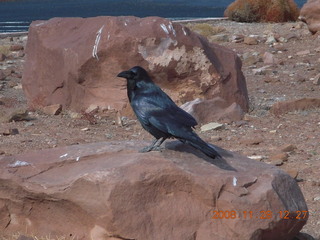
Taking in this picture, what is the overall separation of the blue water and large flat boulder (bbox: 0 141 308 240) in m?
19.6

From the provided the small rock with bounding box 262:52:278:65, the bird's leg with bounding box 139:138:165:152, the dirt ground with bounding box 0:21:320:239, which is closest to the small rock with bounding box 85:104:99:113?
the dirt ground with bounding box 0:21:320:239

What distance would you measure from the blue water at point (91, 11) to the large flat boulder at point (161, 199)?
19.6 m

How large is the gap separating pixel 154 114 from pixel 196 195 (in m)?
0.60

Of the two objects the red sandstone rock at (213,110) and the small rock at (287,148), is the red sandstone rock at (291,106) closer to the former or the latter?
the red sandstone rock at (213,110)

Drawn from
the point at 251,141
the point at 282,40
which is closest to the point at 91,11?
the point at 282,40

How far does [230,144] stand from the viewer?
862 cm

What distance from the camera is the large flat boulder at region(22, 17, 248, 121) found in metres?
9.64

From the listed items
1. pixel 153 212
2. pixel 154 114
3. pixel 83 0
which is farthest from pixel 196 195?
pixel 83 0

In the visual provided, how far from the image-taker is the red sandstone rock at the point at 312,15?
18.0 m

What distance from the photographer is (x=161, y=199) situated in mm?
4746

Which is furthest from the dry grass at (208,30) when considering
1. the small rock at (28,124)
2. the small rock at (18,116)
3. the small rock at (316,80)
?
the small rock at (28,124)

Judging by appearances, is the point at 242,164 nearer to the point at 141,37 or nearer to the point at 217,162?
the point at 217,162

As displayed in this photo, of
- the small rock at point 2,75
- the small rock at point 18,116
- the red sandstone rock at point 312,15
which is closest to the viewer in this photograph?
the small rock at point 18,116

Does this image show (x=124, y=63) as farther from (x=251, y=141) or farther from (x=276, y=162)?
(x=276, y=162)
